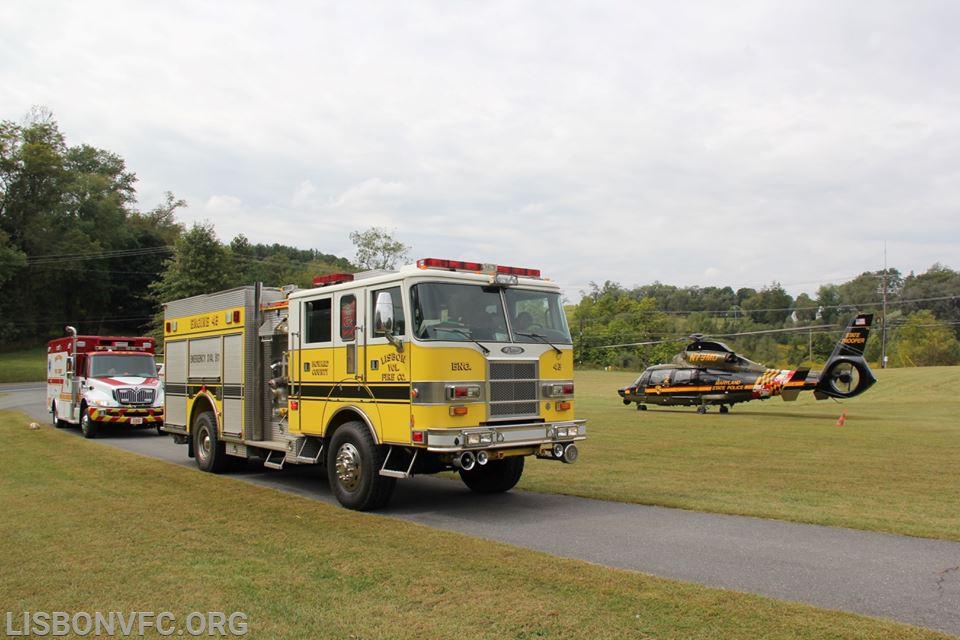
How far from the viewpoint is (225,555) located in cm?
746

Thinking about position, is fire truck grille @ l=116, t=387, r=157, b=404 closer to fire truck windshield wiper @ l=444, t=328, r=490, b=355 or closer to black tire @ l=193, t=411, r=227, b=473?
black tire @ l=193, t=411, r=227, b=473

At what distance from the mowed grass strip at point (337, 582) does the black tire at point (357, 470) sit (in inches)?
10.7

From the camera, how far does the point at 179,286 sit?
199 feet

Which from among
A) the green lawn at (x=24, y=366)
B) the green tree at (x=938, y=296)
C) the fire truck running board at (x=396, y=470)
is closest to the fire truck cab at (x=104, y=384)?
the fire truck running board at (x=396, y=470)

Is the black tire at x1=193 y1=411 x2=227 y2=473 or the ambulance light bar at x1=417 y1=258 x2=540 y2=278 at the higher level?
the ambulance light bar at x1=417 y1=258 x2=540 y2=278

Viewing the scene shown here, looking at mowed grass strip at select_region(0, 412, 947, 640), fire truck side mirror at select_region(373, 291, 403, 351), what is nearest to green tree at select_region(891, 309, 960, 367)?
fire truck side mirror at select_region(373, 291, 403, 351)

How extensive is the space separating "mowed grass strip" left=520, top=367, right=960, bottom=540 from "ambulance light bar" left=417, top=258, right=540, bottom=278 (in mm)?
3403

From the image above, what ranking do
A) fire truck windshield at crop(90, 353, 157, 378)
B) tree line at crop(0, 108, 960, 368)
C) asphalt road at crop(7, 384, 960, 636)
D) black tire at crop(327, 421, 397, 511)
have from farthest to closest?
tree line at crop(0, 108, 960, 368)
fire truck windshield at crop(90, 353, 157, 378)
black tire at crop(327, 421, 397, 511)
asphalt road at crop(7, 384, 960, 636)

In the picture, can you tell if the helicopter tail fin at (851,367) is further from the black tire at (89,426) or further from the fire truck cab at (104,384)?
the black tire at (89,426)

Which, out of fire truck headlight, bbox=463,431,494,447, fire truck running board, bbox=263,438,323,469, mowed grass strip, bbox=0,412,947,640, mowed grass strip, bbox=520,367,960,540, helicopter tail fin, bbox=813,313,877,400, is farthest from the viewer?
helicopter tail fin, bbox=813,313,877,400

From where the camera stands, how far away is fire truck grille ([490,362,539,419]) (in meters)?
9.44

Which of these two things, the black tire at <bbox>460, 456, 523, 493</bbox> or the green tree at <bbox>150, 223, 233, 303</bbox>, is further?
the green tree at <bbox>150, 223, 233, 303</bbox>

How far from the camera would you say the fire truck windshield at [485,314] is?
9234 mm

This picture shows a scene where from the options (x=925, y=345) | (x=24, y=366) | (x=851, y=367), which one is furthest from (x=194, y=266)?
(x=925, y=345)
